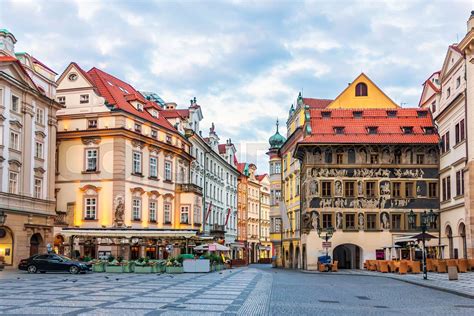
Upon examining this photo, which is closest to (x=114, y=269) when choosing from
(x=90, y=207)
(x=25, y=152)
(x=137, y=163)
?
(x=25, y=152)

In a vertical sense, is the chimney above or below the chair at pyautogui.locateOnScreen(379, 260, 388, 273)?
above

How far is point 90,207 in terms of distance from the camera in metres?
55.6

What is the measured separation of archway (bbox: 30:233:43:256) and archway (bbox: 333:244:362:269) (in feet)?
84.9

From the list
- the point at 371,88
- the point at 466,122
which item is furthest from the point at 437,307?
the point at 371,88

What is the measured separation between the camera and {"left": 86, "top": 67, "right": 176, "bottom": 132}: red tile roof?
188 ft

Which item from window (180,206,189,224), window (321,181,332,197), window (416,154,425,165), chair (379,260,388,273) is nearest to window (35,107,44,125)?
window (180,206,189,224)

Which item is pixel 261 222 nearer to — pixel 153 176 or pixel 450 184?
pixel 153 176

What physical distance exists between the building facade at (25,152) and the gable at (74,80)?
17.7ft

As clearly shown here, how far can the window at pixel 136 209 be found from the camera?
56966mm

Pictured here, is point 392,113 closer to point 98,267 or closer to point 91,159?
point 91,159

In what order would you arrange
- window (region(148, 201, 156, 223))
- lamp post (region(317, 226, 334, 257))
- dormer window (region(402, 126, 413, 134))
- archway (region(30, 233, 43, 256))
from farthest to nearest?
window (region(148, 201, 156, 223))
dormer window (region(402, 126, 413, 134))
lamp post (region(317, 226, 334, 257))
archway (region(30, 233, 43, 256))

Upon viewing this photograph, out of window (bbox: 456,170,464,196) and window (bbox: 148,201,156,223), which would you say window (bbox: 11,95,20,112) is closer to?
window (bbox: 148,201,156,223)

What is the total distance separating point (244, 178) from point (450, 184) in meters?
61.2

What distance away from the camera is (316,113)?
57.6 m
